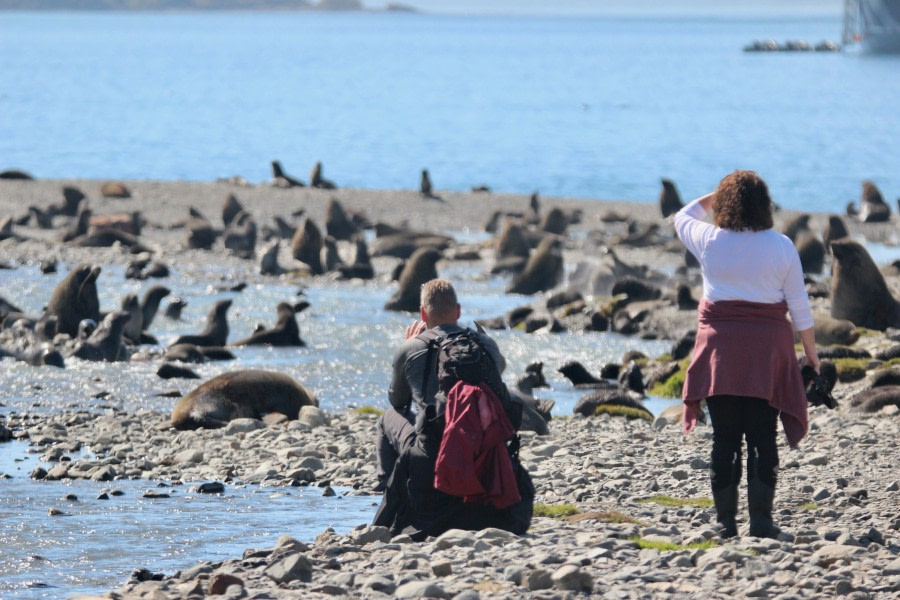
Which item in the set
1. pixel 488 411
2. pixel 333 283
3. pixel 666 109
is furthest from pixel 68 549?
pixel 666 109

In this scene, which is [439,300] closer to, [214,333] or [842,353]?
[842,353]

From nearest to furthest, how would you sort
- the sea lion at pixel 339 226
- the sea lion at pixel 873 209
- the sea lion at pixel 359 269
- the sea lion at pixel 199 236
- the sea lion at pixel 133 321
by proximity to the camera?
the sea lion at pixel 133 321
the sea lion at pixel 359 269
the sea lion at pixel 199 236
the sea lion at pixel 339 226
the sea lion at pixel 873 209

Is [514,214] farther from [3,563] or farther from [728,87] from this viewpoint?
[728,87]

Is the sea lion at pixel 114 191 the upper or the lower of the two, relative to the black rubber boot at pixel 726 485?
upper

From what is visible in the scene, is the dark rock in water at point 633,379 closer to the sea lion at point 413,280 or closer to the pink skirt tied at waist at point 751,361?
the sea lion at point 413,280

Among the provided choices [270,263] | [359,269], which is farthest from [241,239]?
[359,269]

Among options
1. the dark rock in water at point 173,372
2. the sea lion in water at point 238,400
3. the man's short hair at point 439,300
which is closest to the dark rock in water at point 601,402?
the sea lion in water at point 238,400

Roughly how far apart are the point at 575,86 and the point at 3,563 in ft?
360

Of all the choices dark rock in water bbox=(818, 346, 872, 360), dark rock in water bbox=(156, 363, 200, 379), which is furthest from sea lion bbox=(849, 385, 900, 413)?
dark rock in water bbox=(156, 363, 200, 379)

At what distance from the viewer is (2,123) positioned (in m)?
71.1

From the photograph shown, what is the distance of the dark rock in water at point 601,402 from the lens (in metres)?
12.0

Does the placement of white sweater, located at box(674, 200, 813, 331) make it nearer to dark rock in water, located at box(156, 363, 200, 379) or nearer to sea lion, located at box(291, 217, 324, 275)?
dark rock in water, located at box(156, 363, 200, 379)

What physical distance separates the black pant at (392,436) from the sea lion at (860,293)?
962 cm

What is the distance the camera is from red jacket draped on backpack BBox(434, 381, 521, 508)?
21.1 feet
